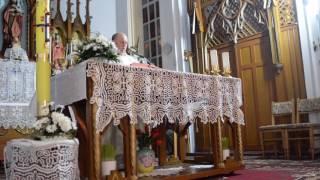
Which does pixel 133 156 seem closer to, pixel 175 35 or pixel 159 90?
pixel 159 90

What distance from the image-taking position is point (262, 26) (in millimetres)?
5523

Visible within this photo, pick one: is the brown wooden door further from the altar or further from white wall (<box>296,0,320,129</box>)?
the altar

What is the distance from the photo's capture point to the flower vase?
2740mm

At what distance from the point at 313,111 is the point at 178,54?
296cm

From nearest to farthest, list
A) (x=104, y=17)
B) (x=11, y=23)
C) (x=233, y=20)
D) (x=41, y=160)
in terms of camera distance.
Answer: (x=41, y=160) → (x=11, y=23) → (x=233, y=20) → (x=104, y=17)

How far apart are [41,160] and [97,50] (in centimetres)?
86

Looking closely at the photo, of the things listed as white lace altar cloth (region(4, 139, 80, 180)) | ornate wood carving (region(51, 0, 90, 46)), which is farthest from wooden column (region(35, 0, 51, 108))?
ornate wood carving (region(51, 0, 90, 46))

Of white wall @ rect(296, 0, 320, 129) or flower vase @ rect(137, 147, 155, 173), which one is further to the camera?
white wall @ rect(296, 0, 320, 129)

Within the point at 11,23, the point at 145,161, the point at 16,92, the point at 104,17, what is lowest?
the point at 145,161

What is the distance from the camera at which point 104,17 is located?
7660mm

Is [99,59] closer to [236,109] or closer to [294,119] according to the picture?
[236,109]

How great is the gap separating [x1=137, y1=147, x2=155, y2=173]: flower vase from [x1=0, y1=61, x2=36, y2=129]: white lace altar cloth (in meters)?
1.87

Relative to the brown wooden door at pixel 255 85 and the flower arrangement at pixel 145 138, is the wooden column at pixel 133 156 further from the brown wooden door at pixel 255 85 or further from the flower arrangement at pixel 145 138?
the brown wooden door at pixel 255 85

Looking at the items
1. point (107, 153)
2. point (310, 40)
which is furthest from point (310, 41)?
point (107, 153)
